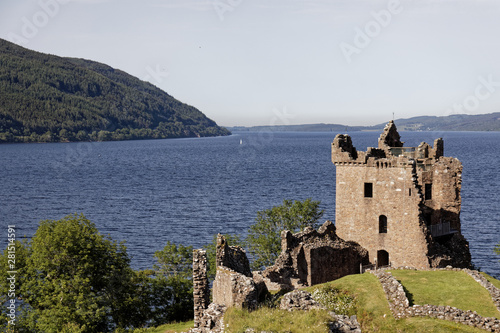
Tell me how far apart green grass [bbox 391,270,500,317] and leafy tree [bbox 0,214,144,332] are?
2244cm

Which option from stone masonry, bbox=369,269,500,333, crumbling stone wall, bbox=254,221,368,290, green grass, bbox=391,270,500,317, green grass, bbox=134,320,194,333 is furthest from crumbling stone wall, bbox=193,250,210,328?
green grass, bbox=391,270,500,317

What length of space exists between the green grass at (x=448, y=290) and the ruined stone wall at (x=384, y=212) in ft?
22.8

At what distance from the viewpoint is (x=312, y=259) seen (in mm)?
42281

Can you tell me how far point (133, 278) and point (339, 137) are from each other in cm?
2317

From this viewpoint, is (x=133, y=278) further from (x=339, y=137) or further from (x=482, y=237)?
(x=482, y=237)

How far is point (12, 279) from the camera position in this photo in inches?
1574

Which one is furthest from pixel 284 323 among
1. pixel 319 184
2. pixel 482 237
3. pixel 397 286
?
pixel 319 184

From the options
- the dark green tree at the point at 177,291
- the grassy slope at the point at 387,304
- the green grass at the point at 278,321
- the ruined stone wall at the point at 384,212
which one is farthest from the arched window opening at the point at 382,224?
the green grass at the point at 278,321

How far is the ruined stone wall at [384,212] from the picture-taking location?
4422cm

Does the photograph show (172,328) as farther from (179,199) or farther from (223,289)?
(179,199)

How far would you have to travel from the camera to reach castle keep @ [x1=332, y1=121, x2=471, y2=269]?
44312mm

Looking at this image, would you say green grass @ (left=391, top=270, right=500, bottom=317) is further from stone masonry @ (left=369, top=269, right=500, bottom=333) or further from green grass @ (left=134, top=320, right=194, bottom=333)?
green grass @ (left=134, top=320, right=194, bottom=333)

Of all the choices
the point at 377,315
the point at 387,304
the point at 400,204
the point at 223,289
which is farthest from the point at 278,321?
the point at 400,204

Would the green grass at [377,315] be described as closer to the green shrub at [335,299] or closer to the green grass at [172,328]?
the green shrub at [335,299]
